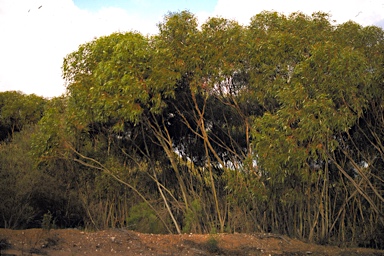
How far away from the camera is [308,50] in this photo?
1306 centimetres

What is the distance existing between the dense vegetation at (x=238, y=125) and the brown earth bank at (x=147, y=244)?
75cm

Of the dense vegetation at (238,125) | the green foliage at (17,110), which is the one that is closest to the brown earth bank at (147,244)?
the dense vegetation at (238,125)

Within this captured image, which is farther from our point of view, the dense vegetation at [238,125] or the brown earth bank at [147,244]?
the dense vegetation at [238,125]

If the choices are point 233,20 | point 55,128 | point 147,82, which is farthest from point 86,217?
point 233,20

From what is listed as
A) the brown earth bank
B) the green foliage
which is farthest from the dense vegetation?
the green foliage

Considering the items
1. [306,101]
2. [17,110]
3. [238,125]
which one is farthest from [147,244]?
[17,110]

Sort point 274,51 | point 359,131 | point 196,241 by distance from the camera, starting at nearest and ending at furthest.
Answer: point 196,241 → point 274,51 → point 359,131

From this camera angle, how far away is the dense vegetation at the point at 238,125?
458 inches

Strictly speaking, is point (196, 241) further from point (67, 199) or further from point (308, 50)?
point (67, 199)

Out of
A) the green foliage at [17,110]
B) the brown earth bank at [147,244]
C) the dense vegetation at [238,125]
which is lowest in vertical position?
the brown earth bank at [147,244]

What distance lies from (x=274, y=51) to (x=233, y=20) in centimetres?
179

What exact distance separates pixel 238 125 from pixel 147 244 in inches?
241

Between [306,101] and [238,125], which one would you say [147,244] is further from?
[238,125]

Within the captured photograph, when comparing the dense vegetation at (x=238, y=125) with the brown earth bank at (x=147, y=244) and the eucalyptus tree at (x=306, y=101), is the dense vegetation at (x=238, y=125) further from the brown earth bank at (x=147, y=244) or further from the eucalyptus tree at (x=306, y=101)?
the brown earth bank at (x=147, y=244)
